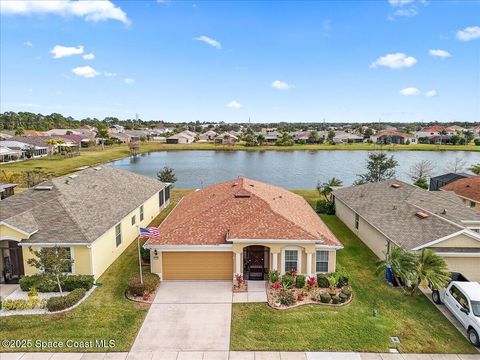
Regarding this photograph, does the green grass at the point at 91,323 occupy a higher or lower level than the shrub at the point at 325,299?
lower

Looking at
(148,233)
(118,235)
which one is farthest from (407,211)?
(118,235)

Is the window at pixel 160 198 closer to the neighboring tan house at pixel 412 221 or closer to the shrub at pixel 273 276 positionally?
the neighboring tan house at pixel 412 221

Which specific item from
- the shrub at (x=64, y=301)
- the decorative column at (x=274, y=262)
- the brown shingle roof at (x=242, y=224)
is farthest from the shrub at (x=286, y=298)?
the shrub at (x=64, y=301)

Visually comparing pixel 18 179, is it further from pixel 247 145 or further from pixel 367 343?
pixel 247 145

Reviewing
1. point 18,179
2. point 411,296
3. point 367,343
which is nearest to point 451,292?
point 411,296

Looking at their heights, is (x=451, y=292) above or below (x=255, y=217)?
below

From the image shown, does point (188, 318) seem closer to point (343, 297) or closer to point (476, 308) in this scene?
point (343, 297)
